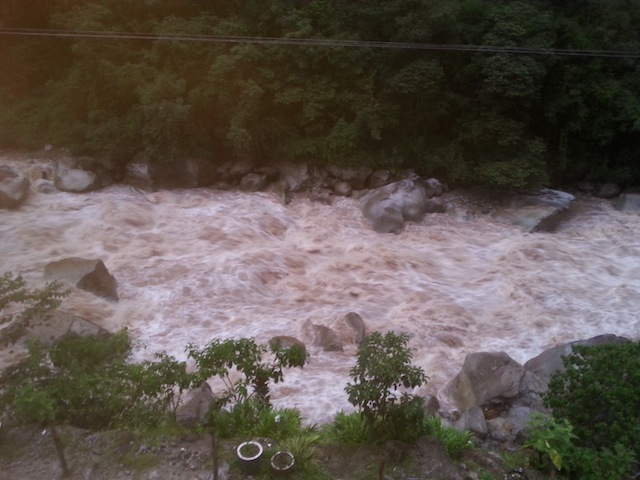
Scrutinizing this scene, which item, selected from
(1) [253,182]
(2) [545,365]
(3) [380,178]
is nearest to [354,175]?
(3) [380,178]

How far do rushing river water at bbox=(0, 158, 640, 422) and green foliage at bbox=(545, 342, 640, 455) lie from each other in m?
2.88

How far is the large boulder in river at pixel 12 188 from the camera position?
1410cm

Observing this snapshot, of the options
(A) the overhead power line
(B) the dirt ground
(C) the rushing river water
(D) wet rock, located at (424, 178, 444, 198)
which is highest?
(A) the overhead power line

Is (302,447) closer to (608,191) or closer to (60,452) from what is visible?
(60,452)

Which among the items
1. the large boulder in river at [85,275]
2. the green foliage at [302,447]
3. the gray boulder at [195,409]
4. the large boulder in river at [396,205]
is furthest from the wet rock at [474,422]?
the large boulder in river at [396,205]

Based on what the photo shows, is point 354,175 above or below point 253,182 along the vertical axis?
above

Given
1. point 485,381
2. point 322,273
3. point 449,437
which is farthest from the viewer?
point 322,273

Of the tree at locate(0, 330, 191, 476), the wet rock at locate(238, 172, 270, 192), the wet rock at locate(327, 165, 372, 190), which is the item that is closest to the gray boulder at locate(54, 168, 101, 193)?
the wet rock at locate(238, 172, 270, 192)

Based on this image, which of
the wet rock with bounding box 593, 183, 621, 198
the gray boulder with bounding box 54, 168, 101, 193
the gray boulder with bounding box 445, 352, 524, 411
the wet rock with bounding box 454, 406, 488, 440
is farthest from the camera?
the wet rock with bounding box 593, 183, 621, 198

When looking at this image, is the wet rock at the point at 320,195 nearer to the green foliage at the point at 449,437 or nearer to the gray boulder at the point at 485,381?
the gray boulder at the point at 485,381

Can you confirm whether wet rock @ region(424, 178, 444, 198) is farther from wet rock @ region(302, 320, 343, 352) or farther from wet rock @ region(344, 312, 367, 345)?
wet rock @ region(302, 320, 343, 352)

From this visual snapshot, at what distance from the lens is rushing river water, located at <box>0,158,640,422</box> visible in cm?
1046

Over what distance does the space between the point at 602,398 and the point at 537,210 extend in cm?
1058

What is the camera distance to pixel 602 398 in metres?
6.14
